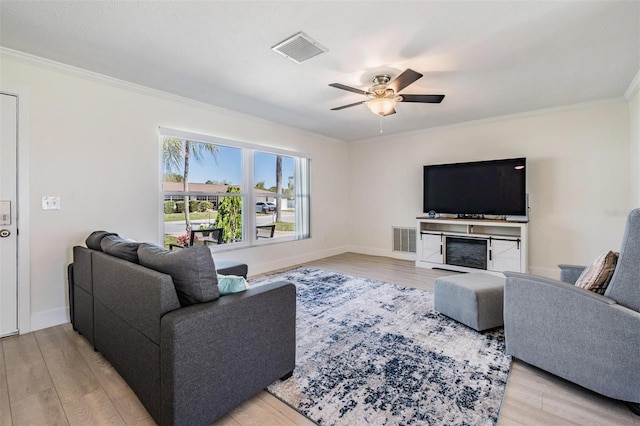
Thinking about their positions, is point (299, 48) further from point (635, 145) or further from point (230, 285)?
point (635, 145)

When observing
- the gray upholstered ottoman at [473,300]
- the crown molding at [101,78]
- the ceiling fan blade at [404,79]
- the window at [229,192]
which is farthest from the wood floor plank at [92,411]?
the ceiling fan blade at [404,79]

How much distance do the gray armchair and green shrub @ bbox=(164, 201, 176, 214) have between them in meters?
3.81

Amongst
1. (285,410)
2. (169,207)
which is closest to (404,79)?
(285,410)

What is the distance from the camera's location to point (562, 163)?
426cm

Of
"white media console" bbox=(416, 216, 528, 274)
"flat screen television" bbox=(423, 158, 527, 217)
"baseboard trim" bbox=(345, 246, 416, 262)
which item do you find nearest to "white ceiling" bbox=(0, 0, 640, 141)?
"flat screen television" bbox=(423, 158, 527, 217)

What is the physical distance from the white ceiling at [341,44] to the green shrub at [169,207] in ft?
4.60

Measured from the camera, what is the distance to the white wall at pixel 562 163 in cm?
392

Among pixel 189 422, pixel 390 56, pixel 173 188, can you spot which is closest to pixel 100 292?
pixel 189 422

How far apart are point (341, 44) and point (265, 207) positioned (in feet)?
10.2

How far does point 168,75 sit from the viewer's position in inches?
120

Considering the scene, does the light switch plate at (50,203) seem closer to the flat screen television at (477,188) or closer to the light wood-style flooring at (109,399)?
the light wood-style flooring at (109,399)

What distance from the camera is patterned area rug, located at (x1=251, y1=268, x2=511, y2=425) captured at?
1629 mm

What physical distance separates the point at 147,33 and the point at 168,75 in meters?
0.79

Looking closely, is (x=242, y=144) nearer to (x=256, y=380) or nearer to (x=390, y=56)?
(x=390, y=56)
